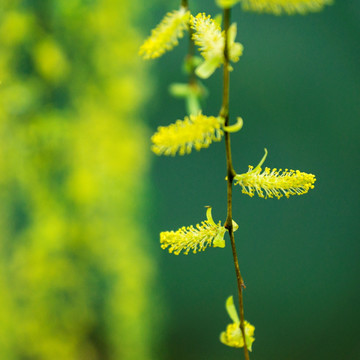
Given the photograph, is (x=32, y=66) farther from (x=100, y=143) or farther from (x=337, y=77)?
(x=337, y=77)

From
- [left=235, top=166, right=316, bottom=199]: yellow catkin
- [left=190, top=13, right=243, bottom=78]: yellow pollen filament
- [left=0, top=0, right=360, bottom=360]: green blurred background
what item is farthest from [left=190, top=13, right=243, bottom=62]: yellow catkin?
[left=0, top=0, right=360, bottom=360]: green blurred background

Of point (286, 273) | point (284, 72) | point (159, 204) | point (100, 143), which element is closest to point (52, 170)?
point (100, 143)

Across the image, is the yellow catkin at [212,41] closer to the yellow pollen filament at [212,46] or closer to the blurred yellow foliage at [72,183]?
A: the yellow pollen filament at [212,46]

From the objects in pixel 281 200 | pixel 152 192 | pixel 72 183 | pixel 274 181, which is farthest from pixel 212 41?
pixel 281 200

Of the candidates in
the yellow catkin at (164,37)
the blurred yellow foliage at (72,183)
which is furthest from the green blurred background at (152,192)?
the yellow catkin at (164,37)

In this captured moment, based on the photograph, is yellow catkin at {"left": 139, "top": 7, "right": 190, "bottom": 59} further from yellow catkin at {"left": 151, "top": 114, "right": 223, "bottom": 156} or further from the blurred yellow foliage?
the blurred yellow foliage

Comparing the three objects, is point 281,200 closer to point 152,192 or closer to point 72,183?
point 152,192
